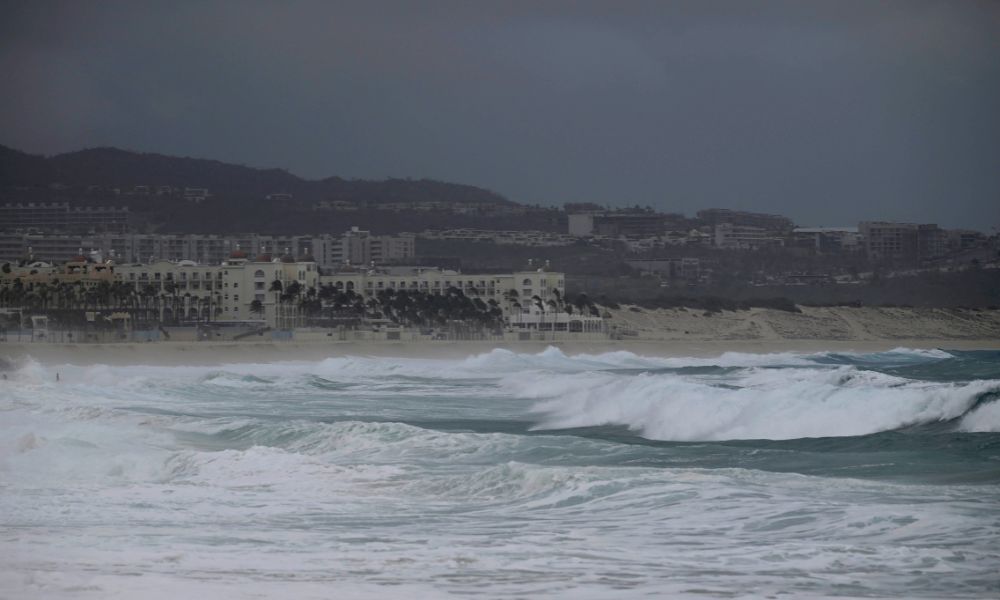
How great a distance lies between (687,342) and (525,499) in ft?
167

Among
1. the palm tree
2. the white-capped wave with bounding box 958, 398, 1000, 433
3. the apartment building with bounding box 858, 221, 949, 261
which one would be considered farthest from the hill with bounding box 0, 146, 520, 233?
the white-capped wave with bounding box 958, 398, 1000, 433

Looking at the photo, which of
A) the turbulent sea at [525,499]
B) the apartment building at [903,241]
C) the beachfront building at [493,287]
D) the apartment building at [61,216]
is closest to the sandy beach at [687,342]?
the beachfront building at [493,287]

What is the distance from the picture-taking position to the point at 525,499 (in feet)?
46.5

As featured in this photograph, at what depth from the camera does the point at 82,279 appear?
72625mm

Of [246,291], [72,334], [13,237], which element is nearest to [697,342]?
[246,291]

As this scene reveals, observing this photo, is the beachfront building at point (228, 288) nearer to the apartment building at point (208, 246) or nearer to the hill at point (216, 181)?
the apartment building at point (208, 246)

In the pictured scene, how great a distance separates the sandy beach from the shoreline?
0.04 m

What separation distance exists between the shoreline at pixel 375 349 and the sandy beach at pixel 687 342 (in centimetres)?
4

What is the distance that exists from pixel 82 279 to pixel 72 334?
1794cm

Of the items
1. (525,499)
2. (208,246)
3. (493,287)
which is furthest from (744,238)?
(525,499)

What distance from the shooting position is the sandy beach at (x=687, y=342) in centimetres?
4856

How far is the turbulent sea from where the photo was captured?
10578 millimetres

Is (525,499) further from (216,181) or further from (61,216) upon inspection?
(216,181)

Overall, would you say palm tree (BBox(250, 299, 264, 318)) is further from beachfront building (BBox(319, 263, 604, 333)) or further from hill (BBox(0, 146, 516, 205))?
hill (BBox(0, 146, 516, 205))
